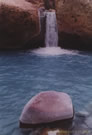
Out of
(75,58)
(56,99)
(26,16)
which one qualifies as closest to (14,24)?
(26,16)

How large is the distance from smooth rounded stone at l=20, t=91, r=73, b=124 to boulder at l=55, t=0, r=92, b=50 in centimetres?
753

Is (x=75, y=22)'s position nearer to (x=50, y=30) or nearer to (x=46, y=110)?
(x=50, y=30)

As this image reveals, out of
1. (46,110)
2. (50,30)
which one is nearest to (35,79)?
(46,110)

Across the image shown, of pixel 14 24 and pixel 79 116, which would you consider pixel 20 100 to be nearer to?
pixel 79 116

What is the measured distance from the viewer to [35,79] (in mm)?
8922

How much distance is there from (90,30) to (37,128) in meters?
8.36

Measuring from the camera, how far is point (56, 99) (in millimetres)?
5871

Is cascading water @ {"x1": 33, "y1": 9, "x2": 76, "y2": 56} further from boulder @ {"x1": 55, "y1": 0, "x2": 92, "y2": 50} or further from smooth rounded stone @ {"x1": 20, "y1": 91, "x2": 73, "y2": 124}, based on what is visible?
smooth rounded stone @ {"x1": 20, "y1": 91, "x2": 73, "y2": 124}

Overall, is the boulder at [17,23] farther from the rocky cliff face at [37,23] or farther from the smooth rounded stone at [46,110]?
the smooth rounded stone at [46,110]

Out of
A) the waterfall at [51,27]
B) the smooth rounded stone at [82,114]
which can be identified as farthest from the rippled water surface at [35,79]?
the waterfall at [51,27]

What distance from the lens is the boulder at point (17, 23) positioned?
12.7 m

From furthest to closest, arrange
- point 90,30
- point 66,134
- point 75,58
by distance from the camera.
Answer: point 90,30 < point 75,58 < point 66,134

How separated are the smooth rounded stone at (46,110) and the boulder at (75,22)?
24.7ft

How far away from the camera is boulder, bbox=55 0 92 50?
12578 millimetres
